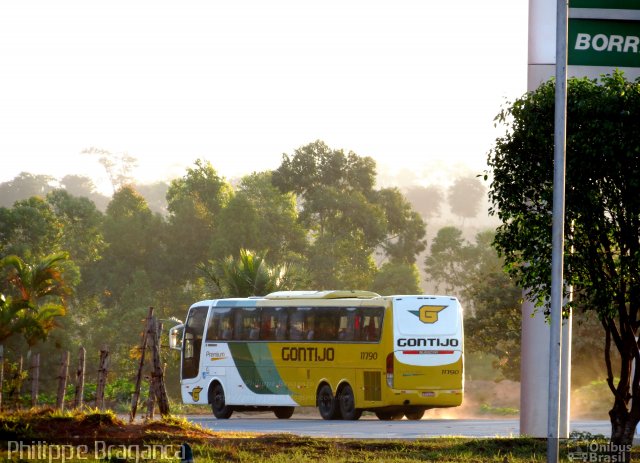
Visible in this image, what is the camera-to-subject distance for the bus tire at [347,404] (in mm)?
34219

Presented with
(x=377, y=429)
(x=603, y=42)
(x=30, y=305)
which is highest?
(x=603, y=42)

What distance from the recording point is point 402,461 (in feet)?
59.1

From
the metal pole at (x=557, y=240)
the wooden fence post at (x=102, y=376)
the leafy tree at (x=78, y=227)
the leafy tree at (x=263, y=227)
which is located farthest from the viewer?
the leafy tree at (x=78, y=227)

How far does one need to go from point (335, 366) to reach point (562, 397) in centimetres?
1263

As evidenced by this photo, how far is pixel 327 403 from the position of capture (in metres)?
35.3

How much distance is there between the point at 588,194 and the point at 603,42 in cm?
432

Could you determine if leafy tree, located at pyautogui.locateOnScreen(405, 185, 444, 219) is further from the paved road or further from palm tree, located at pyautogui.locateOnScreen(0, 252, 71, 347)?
the paved road

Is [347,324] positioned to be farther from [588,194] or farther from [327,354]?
[588,194]

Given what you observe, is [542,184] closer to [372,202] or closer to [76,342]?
[76,342]

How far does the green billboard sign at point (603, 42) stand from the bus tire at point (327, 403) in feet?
52.6

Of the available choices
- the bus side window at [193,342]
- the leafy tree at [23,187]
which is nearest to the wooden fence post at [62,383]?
the bus side window at [193,342]

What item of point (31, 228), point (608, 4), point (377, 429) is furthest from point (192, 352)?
point (31, 228)

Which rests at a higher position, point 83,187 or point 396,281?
point 83,187

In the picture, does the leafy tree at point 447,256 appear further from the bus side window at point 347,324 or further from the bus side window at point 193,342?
the bus side window at point 347,324
